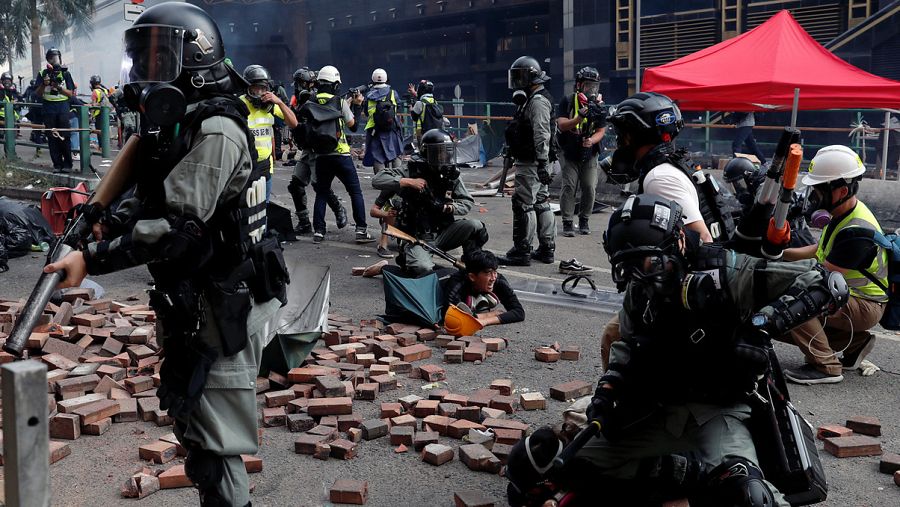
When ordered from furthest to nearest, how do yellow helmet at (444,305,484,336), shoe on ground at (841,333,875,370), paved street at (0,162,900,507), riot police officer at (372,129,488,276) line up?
1. riot police officer at (372,129,488,276)
2. yellow helmet at (444,305,484,336)
3. shoe on ground at (841,333,875,370)
4. paved street at (0,162,900,507)

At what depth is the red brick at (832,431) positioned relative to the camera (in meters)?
4.46

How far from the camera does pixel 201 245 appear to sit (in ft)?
9.76

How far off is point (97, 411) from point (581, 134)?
649cm

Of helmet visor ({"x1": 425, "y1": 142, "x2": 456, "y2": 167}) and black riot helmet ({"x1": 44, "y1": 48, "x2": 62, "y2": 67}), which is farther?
black riot helmet ({"x1": 44, "y1": 48, "x2": 62, "y2": 67})

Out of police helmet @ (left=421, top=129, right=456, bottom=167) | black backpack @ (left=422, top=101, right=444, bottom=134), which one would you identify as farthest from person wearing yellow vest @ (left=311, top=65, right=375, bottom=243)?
black backpack @ (left=422, top=101, right=444, bottom=134)

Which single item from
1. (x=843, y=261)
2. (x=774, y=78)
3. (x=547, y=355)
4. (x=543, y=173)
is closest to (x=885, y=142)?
(x=774, y=78)

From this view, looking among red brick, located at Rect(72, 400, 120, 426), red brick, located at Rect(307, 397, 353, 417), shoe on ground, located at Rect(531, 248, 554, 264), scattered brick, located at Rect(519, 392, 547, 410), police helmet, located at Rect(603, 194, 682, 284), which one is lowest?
Answer: scattered brick, located at Rect(519, 392, 547, 410)

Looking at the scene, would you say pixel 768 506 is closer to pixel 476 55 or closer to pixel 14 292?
pixel 14 292

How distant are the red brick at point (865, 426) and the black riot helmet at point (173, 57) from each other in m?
3.54

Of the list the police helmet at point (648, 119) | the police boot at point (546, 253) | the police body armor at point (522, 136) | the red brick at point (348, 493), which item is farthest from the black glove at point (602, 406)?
the police body armor at point (522, 136)

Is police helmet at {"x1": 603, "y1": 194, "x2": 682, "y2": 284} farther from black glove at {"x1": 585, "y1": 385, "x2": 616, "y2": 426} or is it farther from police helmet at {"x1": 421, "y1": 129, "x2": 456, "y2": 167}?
police helmet at {"x1": 421, "y1": 129, "x2": 456, "y2": 167}

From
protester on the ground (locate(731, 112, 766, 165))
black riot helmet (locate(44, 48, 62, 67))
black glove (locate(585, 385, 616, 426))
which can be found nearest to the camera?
black glove (locate(585, 385, 616, 426))

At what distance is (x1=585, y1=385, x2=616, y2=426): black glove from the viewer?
3324 mm

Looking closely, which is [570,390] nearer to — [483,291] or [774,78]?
[483,291]
